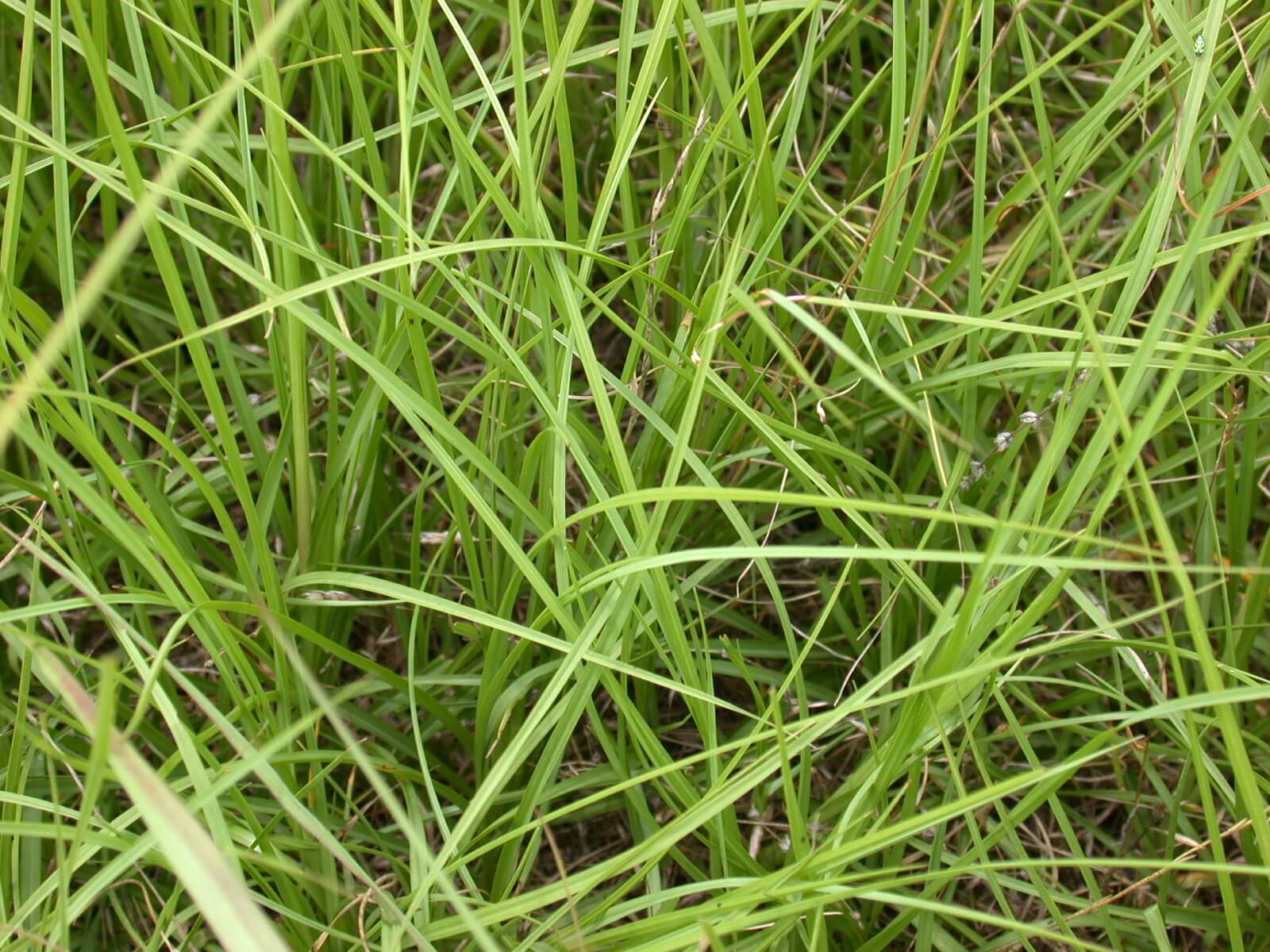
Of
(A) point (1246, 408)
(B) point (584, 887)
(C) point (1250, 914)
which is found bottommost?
(C) point (1250, 914)

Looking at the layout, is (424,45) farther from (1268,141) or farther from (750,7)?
(1268,141)

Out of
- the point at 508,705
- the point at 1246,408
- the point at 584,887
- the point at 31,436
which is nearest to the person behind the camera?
the point at 31,436

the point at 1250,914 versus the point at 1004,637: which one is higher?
the point at 1004,637

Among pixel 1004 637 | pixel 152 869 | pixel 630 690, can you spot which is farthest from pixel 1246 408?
pixel 152 869

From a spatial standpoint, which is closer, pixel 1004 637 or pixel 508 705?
pixel 1004 637

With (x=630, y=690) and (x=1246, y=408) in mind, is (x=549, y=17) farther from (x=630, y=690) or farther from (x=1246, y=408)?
(x=1246, y=408)

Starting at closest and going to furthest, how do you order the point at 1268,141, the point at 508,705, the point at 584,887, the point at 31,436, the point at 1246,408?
the point at 31,436, the point at 584,887, the point at 508,705, the point at 1246,408, the point at 1268,141
